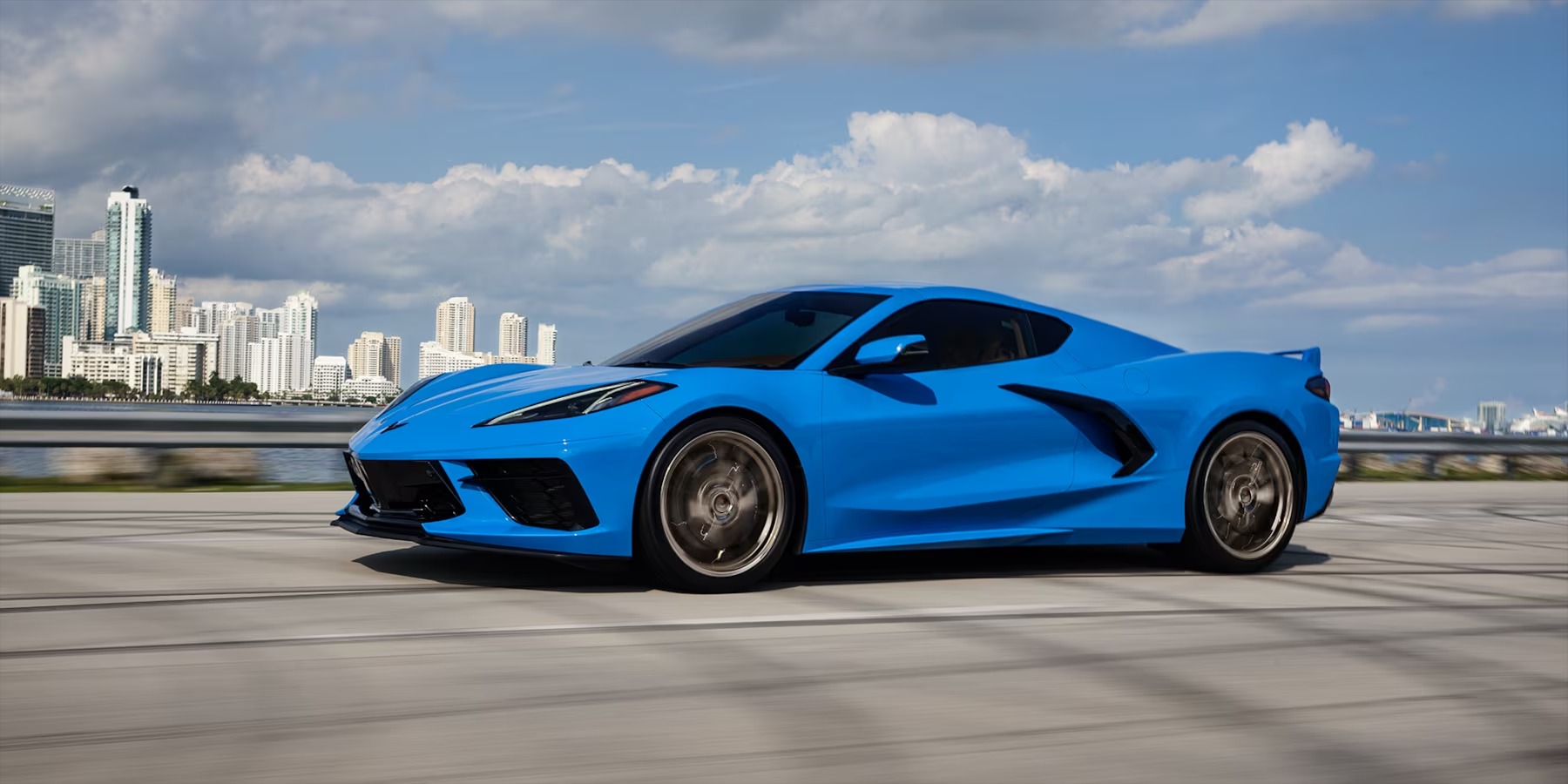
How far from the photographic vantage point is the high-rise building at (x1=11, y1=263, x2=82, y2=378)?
6447 inches

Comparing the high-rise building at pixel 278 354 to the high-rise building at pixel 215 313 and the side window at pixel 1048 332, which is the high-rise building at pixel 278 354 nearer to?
the high-rise building at pixel 215 313

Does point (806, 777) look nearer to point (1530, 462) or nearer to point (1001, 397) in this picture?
point (1001, 397)

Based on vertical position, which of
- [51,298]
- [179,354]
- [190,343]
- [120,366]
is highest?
[51,298]

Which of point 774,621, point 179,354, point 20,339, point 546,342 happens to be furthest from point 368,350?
point 20,339

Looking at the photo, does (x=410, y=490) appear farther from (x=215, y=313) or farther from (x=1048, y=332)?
(x=215, y=313)

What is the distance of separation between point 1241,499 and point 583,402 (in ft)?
10.5

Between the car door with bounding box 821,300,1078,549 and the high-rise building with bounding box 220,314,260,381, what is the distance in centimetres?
9548

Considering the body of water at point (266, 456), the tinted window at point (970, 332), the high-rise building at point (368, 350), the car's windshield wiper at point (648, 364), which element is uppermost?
the high-rise building at point (368, 350)

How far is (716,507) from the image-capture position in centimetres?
511

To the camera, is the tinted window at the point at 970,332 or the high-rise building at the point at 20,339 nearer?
the tinted window at the point at 970,332

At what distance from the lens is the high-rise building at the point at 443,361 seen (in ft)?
20.7

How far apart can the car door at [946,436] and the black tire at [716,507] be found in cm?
22

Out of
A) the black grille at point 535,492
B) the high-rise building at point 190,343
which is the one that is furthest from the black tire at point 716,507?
the high-rise building at point 190,343

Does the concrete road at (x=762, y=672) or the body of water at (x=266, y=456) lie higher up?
the body of water at (x=266, y=456)
